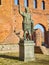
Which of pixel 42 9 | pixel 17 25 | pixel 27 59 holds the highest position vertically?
pixel 42 9

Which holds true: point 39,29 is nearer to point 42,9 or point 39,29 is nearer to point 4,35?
point 42,9

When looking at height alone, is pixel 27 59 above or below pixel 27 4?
below

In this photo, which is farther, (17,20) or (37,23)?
(37,23)

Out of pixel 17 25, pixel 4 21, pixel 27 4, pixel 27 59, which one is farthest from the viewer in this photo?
pixel 27 4

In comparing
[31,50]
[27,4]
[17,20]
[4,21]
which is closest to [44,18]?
[27,4]

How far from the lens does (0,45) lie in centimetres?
1191

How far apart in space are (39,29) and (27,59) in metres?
14.6

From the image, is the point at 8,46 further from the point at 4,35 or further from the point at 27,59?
the point at 27,59

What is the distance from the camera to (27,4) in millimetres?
22219

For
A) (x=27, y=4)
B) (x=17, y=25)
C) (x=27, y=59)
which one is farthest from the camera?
(x=27, y=4)

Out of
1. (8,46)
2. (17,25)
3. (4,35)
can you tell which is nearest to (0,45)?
(8,46)

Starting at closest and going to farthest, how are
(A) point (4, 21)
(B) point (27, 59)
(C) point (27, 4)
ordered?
1. (B) point (27, 59)
2. (A) point (4, 21)
3. (C) point (27, 4)

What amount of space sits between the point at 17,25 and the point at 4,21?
274 inches

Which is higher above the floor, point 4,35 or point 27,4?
point 27,4
